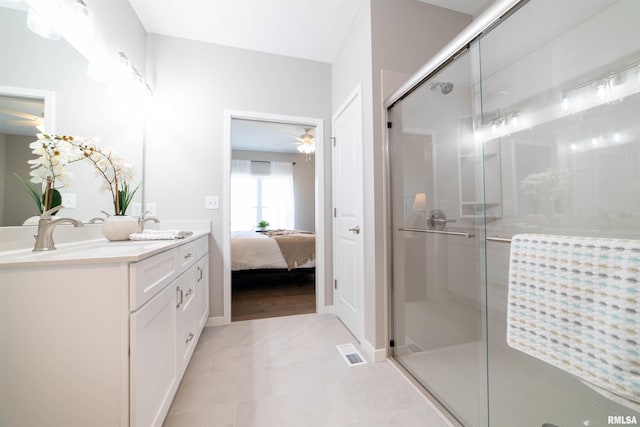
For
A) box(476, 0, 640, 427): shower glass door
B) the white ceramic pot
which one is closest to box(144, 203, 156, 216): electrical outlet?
the white ceramic pot

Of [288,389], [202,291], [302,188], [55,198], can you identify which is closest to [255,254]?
[202,291]

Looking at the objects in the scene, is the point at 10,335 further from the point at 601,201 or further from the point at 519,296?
the point at 601,201

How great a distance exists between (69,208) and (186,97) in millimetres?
1453

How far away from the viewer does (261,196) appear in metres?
6.14

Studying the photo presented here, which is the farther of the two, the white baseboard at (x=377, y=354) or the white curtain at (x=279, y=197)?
the white curtain at (x=279, y=197)

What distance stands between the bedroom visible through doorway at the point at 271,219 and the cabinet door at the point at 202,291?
0.39m

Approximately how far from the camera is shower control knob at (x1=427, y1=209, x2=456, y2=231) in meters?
1.34

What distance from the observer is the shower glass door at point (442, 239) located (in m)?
1.16

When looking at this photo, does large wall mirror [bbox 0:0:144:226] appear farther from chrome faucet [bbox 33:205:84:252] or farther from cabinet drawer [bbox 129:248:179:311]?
A: cabinet drawer [bbox 129:248:179:311]

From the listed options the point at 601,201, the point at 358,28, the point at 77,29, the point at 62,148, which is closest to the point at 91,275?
the point at 62,148

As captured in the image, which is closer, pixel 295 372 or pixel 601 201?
pixel 601 201

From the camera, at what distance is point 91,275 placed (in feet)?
2.54

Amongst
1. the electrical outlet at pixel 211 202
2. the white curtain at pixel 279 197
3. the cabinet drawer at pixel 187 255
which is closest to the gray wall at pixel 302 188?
the white curtain at pixel 279 197

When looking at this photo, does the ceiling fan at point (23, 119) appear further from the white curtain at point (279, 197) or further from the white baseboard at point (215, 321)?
the white curtain at point (279, 197)
